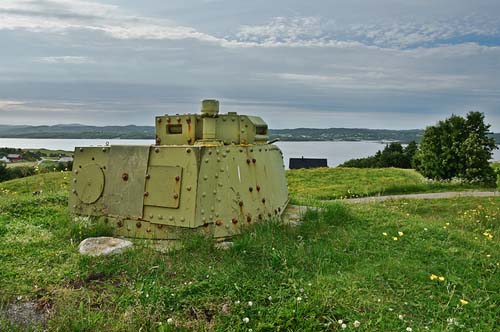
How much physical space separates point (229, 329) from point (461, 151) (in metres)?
25.5

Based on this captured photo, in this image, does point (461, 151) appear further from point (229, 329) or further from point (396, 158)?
point (229, 329)

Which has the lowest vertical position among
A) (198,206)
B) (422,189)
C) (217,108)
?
(422,189)

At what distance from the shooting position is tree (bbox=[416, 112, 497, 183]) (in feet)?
83.1

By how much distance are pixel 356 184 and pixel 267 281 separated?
19.1 m

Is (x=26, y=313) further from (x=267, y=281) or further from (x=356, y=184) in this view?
(x=356, y=184)

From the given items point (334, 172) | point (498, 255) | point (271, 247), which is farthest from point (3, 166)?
point (498, 255)

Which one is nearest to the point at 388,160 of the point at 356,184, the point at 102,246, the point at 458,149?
the point at 458,149

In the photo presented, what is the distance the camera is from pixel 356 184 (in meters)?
22.7

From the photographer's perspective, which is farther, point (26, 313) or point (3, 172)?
point (3, 172)

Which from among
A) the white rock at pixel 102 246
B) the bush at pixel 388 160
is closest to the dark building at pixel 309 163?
the bush at pixel 388 160

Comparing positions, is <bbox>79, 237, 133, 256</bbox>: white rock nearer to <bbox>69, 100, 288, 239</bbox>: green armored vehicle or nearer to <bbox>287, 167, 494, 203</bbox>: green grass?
<bbox>69, 100, 288, 239</bbox>: green armored vehicle

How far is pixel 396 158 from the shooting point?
44.0 meters

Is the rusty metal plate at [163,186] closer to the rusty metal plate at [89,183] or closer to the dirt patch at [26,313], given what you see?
the rusty metal plate at [89,183]

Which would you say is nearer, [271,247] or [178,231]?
[271,247]
